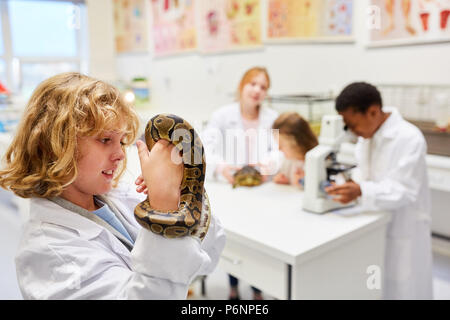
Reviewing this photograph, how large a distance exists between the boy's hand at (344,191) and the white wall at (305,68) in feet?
2.92

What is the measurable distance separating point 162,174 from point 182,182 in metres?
0.03

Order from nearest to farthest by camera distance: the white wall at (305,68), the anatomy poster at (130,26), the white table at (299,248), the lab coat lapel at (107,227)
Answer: the lab coat lapel at (107,227)
the white table at (299,248)
the white wall at (305,68)
the anatomy poster at (130,26)

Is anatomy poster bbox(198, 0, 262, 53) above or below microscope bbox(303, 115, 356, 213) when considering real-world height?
above

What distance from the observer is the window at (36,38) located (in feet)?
14.6

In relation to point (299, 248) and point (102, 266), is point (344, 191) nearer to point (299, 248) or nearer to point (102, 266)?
point (299, 248)

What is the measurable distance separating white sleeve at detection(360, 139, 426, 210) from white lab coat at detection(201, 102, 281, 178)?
0.37 metres

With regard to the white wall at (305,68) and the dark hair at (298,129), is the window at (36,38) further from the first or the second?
the dark hair at (298,129)

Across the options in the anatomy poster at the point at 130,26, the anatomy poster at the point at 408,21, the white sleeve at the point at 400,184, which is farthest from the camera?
the anatomy poster at the point at 130,26

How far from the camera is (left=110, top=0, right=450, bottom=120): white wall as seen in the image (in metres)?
2.42

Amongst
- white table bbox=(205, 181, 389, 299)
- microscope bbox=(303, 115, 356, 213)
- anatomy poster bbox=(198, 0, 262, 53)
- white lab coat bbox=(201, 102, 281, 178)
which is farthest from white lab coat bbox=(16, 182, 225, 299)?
anatomy poster bbox=(198, 0, 262, 53)

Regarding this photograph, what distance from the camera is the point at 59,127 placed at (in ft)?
1.32

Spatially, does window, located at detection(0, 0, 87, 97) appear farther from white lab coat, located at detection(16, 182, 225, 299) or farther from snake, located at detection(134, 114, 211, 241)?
snake, located at detection(134, 114, 211, 241)

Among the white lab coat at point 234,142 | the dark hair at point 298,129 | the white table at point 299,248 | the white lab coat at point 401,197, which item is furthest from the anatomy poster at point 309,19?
the white table at point 299,248

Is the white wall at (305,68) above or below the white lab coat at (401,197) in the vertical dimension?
above
